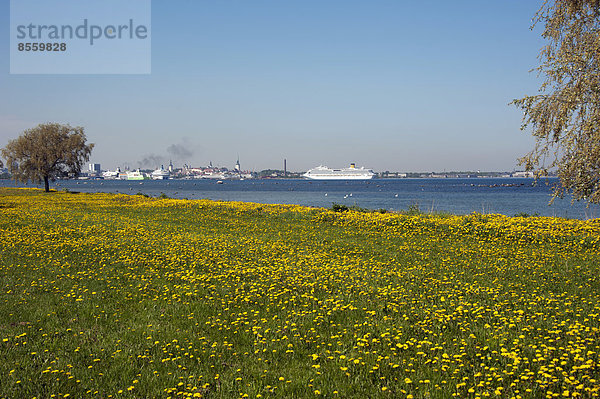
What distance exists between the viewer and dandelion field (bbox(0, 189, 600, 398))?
645 centimetres

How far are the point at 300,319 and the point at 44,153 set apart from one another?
2772 inches

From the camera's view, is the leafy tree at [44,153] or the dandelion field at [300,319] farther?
the leafy tree at [44,153]

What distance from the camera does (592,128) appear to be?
14422 mm

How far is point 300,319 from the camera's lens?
9.23 m

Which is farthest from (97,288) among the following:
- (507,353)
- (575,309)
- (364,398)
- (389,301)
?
(575,309)

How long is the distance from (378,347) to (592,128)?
1162 centimetres

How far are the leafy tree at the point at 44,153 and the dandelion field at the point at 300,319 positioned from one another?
55.4 metres

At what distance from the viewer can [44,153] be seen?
221 ft

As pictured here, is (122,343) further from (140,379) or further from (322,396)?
(322,396)

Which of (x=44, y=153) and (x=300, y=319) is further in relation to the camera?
(x=44, y=153)

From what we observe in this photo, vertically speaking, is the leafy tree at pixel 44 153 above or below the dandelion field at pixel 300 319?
above

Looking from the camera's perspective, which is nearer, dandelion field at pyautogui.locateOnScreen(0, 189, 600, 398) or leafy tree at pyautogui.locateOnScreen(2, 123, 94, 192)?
dandelion field at pyautogui.locateOnScreen(0, 189, 600, 398)

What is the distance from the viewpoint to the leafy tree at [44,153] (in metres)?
67.0

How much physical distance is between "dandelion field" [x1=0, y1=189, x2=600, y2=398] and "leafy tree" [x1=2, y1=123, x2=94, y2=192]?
55.4 meters
